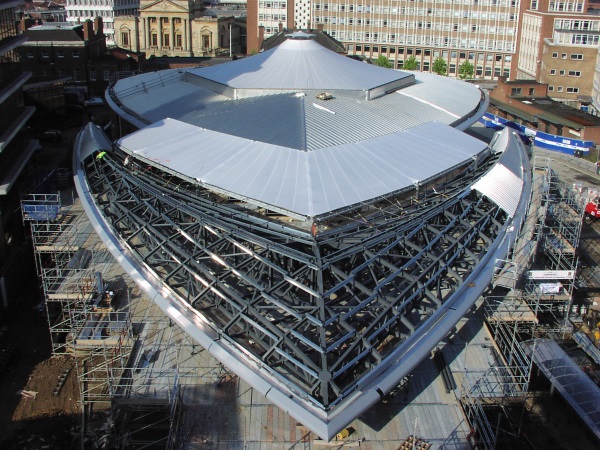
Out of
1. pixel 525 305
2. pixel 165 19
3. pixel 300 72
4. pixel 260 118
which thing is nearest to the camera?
pixel 525 305

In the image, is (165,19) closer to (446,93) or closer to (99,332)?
(446,93)

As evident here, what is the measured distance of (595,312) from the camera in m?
39.6

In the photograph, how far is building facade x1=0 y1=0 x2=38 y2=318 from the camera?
41.2 m

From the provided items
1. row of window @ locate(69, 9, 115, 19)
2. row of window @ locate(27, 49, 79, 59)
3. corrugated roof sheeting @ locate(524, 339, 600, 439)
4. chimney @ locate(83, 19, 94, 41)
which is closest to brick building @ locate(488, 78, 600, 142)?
corrugated roof sheeting @ locate(524, 339, 600, 439)

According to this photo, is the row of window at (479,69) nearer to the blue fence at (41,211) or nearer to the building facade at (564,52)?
the building facade at (564,52)

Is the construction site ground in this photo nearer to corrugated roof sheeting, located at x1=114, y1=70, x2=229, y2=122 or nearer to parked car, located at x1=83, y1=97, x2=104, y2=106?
corrugated roof sheeting, located at x1=114, y1=70, x2=229, y2=122

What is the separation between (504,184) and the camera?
39.5 m

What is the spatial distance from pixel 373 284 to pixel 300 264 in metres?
3.54

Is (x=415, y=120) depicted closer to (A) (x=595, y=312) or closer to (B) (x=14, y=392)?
(A) (x=595, y=312)

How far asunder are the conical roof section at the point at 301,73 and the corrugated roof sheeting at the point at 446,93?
5.16 feet

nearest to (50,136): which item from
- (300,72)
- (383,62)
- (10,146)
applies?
(10,146)

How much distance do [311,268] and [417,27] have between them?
94053mm

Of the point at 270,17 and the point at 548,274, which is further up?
the point at 270,17

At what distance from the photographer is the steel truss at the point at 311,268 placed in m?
25.5
